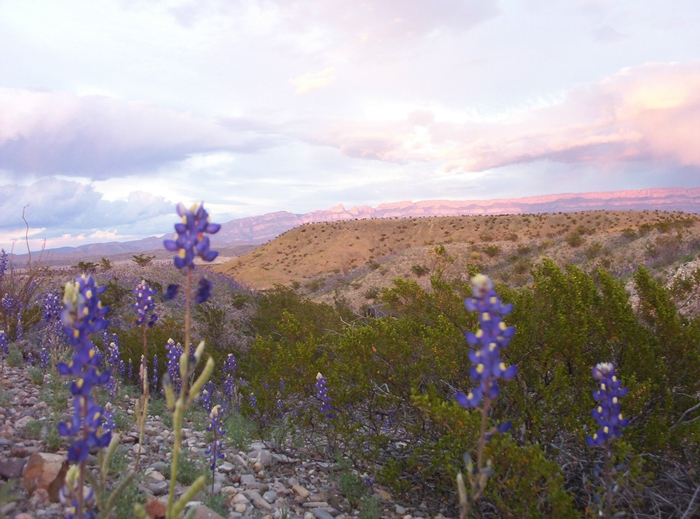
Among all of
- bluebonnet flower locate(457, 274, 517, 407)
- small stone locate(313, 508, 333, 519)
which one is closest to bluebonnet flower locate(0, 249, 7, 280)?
small stone locate(313, 508, 333, 519)

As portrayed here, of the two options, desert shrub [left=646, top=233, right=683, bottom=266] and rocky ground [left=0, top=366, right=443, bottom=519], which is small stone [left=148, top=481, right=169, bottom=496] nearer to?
rocky ground [left=0, top=366, right=443, bottom=519]

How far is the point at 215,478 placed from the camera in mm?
3850

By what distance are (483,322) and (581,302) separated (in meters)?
2.69

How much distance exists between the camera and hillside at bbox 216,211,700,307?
73.0 ft

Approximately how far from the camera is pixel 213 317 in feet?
32.7

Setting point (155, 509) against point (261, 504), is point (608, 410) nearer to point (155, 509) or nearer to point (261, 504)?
point (261, 504)

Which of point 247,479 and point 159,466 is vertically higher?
point 159,466

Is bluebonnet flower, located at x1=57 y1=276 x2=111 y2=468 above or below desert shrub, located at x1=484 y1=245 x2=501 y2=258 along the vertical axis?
above

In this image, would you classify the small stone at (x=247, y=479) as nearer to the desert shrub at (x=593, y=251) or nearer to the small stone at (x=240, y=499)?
the small stone at (x=240, y=499)

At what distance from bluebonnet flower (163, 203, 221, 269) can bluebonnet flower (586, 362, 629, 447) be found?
2.44 meters

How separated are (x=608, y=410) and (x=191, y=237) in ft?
8.56

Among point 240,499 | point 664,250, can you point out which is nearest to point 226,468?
point 240,499

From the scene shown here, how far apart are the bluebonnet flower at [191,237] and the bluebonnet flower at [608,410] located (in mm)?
2444

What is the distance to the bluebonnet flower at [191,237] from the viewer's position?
2.04 meters
